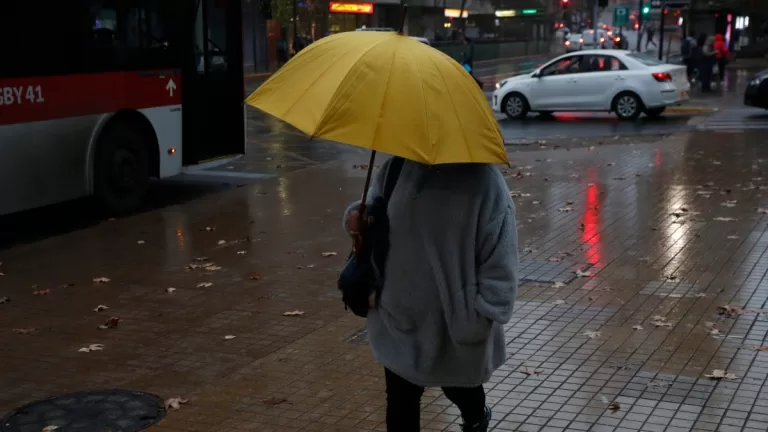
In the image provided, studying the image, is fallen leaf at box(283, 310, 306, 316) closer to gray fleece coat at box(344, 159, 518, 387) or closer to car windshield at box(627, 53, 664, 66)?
gray fleece coat at box(344, 159, 518, 387)

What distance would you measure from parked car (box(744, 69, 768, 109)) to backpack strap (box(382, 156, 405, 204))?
68.2 feet

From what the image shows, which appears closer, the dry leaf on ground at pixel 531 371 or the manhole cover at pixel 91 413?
the manhole cover at pixel 91 413

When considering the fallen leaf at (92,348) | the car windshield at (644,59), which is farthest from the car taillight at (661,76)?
the fallen leaf at (92,348)

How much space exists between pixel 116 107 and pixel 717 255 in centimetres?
693

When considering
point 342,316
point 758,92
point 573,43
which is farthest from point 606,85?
point 573,43

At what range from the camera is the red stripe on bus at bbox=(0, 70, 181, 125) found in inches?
419

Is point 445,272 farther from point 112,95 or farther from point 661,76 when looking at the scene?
point 661,76

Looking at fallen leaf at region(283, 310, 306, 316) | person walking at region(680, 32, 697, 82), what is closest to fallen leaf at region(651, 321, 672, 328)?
fallen leaf at region(283, 310, 306, 316)

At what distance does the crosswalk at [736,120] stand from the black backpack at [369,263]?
18425mm

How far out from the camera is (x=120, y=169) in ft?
40.8

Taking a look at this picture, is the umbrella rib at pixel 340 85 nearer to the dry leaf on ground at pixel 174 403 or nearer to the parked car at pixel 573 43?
the dry leaf on ground at pixel 174 403

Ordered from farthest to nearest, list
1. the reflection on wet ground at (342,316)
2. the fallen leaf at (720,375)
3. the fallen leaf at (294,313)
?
1. the fallen leaf at (294,313)
2. the fallen leaf at (720,375)
3. the reflection on wet ground at (342,316)

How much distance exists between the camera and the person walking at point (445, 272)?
3.96 m

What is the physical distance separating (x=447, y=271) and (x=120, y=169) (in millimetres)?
9121
